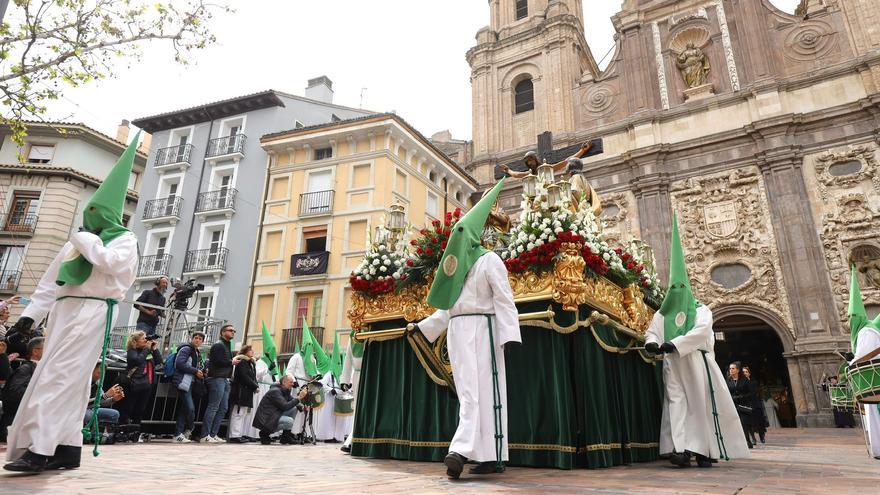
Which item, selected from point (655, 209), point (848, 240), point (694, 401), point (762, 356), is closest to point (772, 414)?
point (762, 356)

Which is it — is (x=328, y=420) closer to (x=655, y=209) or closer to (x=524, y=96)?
(x=655, y=209)

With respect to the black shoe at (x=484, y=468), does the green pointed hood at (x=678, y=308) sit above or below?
above

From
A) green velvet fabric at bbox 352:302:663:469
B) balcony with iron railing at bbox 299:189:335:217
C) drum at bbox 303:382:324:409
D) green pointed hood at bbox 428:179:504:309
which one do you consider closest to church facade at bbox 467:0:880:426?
balcony with iron railing at bbox 299:189:335:217

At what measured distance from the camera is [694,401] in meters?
5.27

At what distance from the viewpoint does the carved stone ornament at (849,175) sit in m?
17.1

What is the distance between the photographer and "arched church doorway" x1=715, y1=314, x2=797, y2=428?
19.1 metres

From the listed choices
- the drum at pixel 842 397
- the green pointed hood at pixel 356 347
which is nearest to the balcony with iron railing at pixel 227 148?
the green pointed hood at pixel 356 347

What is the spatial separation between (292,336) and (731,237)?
15714 millimetres

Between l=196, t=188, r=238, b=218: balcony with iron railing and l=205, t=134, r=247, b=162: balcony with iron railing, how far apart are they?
1.57 metres

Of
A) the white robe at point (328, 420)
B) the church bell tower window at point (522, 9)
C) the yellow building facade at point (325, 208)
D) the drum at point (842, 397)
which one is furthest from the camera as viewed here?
the church bell tower window at point (522, 9)

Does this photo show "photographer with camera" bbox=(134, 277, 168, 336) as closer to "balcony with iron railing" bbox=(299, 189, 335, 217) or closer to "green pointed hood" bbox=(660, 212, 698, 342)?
"green pointed hood" bbox=(660, 212, 698, 342)

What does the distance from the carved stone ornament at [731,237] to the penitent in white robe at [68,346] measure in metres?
17.9

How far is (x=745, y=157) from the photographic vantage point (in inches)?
749

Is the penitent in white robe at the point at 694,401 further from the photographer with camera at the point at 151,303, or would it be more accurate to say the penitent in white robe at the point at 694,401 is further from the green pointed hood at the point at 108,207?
the photographer with camera at the point at 151,303
